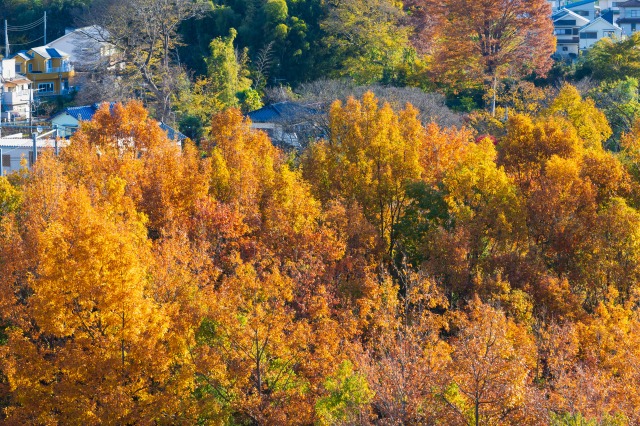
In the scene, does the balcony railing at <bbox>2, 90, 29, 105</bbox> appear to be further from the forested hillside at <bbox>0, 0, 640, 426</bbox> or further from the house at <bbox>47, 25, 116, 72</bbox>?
the forested hillside at <bbox>0, 0, 640, 426</bbox>

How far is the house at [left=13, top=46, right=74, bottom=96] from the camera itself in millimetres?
47812

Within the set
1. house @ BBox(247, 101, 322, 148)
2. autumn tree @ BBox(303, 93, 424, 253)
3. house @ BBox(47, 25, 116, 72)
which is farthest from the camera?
house @ BBox(47, 25, 116, 72)

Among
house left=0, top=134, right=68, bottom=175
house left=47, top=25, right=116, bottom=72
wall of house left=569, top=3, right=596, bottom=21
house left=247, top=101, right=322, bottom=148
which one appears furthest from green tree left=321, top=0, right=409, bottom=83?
wall of house left=569, top=3, right=596, bottom=21

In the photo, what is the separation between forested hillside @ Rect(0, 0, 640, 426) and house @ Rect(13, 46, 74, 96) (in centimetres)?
1988

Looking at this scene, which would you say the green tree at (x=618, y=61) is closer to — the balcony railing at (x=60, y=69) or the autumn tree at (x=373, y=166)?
the autumn tree at (x=373, y=166)

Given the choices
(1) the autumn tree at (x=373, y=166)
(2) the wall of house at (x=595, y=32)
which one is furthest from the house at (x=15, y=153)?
(2) the wall of house at (x=595, y=32)

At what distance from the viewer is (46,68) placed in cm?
4791

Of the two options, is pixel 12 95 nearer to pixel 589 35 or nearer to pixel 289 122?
pixel 289 122

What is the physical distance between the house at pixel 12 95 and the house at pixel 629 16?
3371 centimetres

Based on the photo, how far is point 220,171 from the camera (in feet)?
75.6

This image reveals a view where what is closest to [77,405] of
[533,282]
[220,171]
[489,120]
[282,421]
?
→ [282,421]

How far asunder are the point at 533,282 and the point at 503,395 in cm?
745

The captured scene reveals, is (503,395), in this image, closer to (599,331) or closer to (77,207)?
(599,331)

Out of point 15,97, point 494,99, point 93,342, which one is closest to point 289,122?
point 494,99
